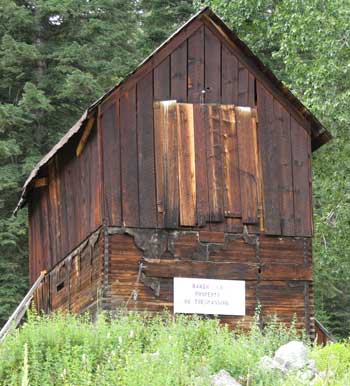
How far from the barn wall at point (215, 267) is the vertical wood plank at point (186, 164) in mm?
353

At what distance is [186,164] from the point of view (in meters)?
20.5

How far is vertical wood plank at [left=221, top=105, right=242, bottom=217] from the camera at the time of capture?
20.7m

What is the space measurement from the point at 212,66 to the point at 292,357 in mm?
9024

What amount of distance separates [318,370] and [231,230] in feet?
24.5

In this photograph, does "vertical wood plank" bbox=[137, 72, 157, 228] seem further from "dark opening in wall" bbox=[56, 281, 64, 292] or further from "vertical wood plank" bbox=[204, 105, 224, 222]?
"dark opening in wall" bbox=[56, 281, 64, 292]

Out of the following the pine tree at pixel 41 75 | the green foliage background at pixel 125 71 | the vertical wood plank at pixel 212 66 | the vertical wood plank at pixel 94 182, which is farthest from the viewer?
the pine tree at pixel 41 75

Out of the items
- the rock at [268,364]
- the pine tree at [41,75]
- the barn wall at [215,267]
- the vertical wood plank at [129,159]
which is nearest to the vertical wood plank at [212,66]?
the vertical wood plank at [129,159]

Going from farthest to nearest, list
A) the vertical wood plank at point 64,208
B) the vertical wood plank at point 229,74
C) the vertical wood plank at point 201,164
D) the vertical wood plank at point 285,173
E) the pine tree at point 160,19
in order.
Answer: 1. the pine tree at point 160,19
2. the vertical wood plank at point 64,208
3. the vertical wood plank at point 229,74
4. the vertical wood plank at point 285,173
5. the vertical wood plank at point 201,164

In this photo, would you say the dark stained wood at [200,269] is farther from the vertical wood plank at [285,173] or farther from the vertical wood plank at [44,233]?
the vertical wood plank at [44,233]

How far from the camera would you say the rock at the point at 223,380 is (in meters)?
12.5

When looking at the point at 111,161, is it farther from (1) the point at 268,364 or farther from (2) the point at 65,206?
(1) the point at 268,364

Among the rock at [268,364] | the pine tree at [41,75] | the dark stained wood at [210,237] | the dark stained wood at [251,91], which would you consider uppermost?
the pine tree at [41,75]

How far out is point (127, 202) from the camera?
20.0m

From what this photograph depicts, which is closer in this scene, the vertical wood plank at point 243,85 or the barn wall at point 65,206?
the barn wall at point 65,206
